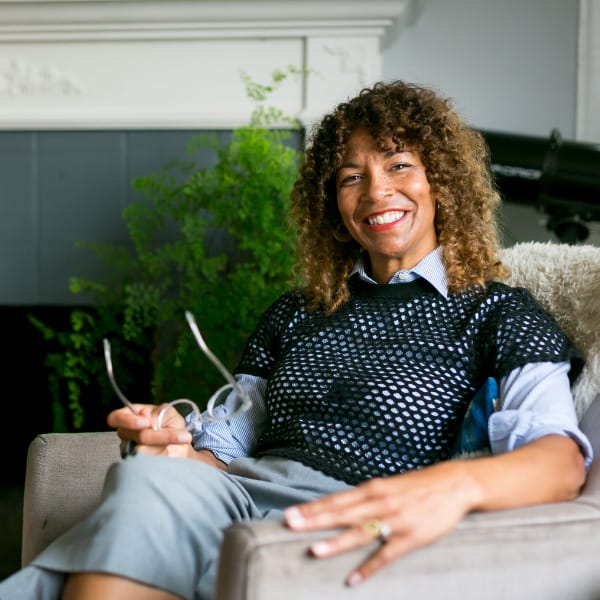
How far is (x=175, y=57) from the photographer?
9.66 ft

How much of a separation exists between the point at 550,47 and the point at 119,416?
2.36 metres

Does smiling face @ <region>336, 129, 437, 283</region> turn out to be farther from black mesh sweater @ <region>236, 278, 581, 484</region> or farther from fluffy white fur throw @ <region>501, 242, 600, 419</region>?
fluffy white fur throw @ <region>501, 242, 600, 419</region>

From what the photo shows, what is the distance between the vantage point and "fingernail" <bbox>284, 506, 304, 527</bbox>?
2.47 feet

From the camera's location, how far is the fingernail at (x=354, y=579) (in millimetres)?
745

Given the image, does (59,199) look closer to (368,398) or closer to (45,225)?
(45,225)

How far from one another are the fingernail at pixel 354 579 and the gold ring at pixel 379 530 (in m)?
0.04

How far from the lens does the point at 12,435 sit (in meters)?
3.03

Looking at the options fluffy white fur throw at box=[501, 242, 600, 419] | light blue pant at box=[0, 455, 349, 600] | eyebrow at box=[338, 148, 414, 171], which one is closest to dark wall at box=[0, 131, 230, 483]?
eyebrow at box=[338, 148, 414, 171]

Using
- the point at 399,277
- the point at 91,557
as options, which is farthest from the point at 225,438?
the point at 91,557

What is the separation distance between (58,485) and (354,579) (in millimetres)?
716

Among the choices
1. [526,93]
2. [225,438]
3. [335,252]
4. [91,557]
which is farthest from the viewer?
[526,93]

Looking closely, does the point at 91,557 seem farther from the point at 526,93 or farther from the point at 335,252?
the point at 526,93

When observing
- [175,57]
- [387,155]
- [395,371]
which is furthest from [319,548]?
[175,57]

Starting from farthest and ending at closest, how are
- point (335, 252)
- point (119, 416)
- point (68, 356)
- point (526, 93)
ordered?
point (526, 93), point (68, 356), point (335, 252), point (119, 416)
